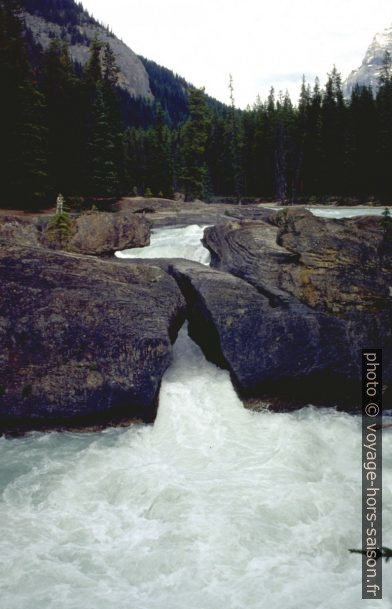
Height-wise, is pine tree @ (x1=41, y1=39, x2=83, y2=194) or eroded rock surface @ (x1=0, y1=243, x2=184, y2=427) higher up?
pine tree @ (x1=41, y1=39, x2=83, y2=194)

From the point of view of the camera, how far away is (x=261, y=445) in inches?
381

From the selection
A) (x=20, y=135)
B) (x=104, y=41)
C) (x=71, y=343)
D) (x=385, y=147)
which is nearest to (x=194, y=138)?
(x=385, y=147)

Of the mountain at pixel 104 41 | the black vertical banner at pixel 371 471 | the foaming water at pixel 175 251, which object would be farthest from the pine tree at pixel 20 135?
the mountain at pixel 104 41

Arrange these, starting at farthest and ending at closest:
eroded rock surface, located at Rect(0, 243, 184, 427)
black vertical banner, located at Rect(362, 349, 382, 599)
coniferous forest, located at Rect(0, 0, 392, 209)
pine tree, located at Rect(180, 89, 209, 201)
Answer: pine tree, located at Rect(180, 89, 209, 201) < coniferous forest, located at Rect(0, 0, 392, 209) < eroded rock surface, located at Rect(0, 243, 184, 427) < black vertical banner, located at Rect(362, 349, 382, 599)

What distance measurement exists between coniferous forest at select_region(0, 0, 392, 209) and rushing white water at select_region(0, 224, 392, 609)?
2543 cm

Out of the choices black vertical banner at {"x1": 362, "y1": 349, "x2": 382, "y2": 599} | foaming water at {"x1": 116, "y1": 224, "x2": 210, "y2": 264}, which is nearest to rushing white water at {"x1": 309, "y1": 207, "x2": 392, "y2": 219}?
foaming water at {"x1": 116, "y1": 224, "x2": 210, "y2": 264}

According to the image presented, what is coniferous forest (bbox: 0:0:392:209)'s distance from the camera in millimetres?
31188

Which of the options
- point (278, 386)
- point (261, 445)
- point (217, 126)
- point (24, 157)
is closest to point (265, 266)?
point (278, 386)

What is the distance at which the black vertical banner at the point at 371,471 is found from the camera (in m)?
6.22

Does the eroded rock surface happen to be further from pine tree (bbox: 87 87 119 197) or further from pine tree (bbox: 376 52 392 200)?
pine tree (bbox: 376 52 392 200)

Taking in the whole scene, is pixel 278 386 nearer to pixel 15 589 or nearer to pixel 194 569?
pixel 194 569

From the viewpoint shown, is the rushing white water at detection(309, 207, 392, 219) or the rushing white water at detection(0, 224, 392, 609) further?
the rushing white water at detection(309, 207, 392, 219)

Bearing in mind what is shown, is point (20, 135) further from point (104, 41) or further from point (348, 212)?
point (104, 41)

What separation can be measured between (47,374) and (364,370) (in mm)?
7736
